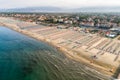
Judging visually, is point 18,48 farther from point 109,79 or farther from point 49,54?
point 109,79

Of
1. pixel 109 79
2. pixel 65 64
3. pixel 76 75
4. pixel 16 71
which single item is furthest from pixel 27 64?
pixel 109 79

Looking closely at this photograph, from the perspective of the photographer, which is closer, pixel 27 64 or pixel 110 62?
pixel 27 64

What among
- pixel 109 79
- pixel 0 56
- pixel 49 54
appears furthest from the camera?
pixel 49 54

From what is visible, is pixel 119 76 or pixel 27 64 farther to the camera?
pixel 27 64

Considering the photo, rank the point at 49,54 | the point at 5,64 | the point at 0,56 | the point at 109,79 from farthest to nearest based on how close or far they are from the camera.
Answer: the point at 49,54, the point at 0,56, the point at 5,64, the point at 109,79

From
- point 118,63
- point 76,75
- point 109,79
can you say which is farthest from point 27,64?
point 118,63

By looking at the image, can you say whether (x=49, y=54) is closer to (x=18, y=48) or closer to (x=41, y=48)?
(x=41, y=48)
